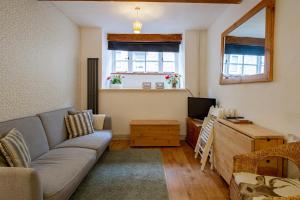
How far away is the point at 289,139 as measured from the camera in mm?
1831

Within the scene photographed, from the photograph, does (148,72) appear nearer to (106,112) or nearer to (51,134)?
(106,112)

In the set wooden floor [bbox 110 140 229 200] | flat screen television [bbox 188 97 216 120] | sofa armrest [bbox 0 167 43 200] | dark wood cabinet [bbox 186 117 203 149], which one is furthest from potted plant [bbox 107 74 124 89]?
sofa armrest [bbox 0 167 43 200]

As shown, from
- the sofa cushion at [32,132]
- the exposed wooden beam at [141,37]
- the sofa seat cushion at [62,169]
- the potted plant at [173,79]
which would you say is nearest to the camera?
the sofa seat cushion at [62,169]

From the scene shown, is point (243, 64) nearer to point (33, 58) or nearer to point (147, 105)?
point (147, 105)

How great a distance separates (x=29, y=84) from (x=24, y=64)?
0.26 metres

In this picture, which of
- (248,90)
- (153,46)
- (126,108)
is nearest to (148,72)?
(153,46)

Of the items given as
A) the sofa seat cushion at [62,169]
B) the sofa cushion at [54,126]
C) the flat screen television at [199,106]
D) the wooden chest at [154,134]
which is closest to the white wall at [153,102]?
the flat screen television at [199,106]

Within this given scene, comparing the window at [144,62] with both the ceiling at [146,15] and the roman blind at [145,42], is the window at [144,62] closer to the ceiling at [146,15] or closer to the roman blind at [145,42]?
the roman blind at [145,42]

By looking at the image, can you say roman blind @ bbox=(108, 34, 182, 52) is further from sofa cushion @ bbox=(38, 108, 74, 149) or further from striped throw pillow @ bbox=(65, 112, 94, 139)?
sofa cushion @ bbox=(38, 108, 74, 149)

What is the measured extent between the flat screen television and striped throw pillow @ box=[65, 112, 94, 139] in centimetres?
206

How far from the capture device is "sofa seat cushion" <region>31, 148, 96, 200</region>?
5.31ft

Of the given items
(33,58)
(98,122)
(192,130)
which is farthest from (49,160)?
(192,130)

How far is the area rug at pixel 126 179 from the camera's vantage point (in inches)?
88.7

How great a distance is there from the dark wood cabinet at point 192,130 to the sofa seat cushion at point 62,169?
1.95 metres
